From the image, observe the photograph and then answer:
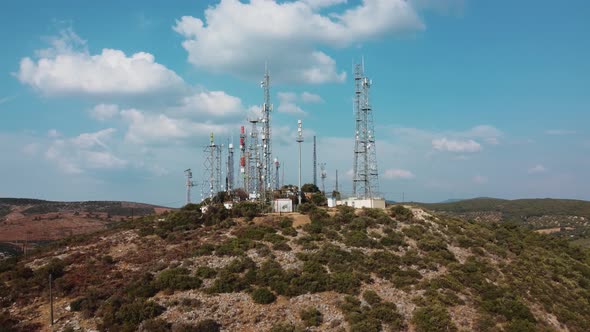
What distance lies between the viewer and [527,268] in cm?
3988

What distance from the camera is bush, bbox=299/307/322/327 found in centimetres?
2609

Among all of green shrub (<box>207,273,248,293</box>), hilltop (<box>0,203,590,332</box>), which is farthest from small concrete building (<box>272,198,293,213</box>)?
green shrub (<box>207,273,248,293</box>)

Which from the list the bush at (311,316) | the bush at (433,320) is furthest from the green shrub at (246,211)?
the bush at (433,320)

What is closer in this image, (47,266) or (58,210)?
(47,266)

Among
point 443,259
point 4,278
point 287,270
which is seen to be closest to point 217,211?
point 287,270

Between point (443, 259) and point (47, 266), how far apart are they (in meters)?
31.8

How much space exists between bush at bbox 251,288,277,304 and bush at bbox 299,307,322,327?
2308mm

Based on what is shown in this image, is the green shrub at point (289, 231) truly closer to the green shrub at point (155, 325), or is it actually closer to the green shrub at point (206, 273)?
the green shrub at point (206, 273)

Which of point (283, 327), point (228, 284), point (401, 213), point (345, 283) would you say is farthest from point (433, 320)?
point (401, 213)

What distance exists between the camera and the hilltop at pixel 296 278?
26766mm

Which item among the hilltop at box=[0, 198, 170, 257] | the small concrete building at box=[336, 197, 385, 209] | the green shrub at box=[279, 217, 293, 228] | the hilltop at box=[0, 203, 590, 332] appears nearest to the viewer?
the hilltop at box=[0, 203, 590, 332]

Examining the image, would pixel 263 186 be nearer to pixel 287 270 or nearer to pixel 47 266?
pixel 287 270

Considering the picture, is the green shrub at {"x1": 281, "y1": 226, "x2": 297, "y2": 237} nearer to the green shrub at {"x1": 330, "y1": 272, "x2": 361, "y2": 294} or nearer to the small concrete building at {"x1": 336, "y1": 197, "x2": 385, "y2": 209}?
the green shrub at {"x1": 330, "y1": 272, "x2": 361, "y2": 294}

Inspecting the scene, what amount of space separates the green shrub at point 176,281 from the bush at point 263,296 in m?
4.32
